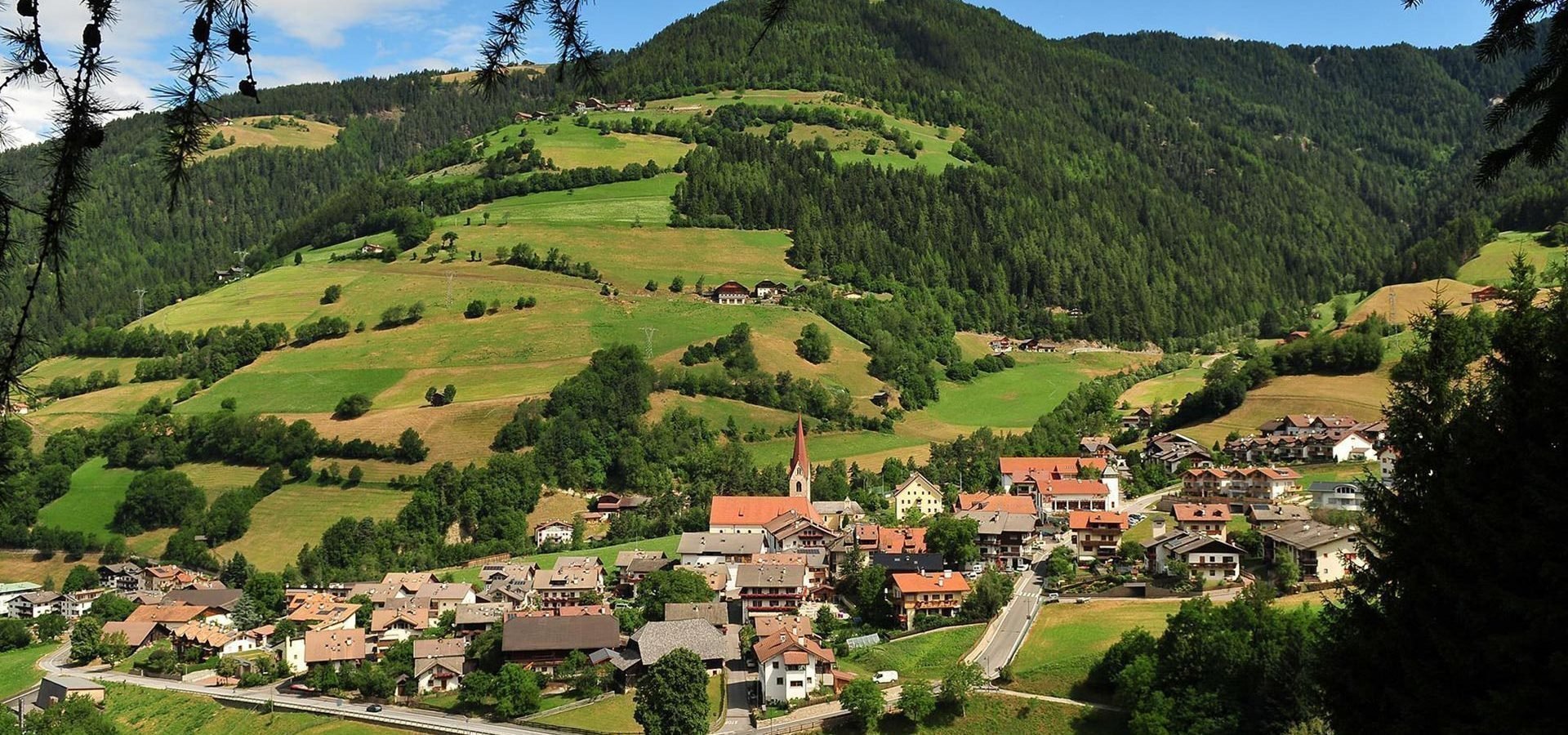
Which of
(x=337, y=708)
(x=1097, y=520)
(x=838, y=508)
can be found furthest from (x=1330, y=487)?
(x=337, y=708)

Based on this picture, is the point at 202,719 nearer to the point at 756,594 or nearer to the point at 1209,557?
the point at 756,594

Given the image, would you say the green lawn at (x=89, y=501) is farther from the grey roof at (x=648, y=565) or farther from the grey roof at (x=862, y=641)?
the grey roof at (x=862, y=641)

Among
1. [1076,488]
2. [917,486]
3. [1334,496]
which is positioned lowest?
[1334,496]

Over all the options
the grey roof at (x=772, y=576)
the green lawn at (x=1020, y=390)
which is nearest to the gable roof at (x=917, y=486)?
the grey roof at (x=772, y=576)

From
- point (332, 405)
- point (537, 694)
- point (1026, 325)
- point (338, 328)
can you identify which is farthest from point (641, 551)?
point (1026, 325)

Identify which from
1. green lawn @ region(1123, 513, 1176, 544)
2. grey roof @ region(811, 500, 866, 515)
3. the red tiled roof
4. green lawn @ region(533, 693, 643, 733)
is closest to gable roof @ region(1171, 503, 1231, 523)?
green lawn @ region(1123, 513, 1176, 544)

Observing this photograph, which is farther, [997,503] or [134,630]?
[997,503]
